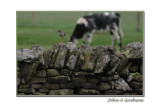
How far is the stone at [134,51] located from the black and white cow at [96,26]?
0.32m

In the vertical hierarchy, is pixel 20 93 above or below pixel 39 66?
below

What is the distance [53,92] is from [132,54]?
211 cm

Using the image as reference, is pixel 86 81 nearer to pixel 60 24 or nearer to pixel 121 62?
pixel 121 62

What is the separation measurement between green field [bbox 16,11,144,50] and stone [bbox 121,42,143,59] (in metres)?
0.19

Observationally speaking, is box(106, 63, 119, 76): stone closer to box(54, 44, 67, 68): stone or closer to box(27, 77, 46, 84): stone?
box(54, 44, 67, 68): stone

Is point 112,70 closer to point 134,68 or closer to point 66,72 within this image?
point 134,68

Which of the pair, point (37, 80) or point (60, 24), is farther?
point (60, 24)

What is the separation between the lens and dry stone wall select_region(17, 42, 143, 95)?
25.4 ft

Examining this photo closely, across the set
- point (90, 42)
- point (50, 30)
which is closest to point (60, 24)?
point (50, 30)

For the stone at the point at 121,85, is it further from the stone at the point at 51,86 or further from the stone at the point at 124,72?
the stone at the point at 51,86

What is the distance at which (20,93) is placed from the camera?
25.9 feet

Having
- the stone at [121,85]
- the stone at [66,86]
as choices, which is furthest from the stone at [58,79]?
Answer: the stone at [121,85]

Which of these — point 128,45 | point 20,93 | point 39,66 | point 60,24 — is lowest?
point 20,93

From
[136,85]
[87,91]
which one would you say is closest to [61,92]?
[87,91]
